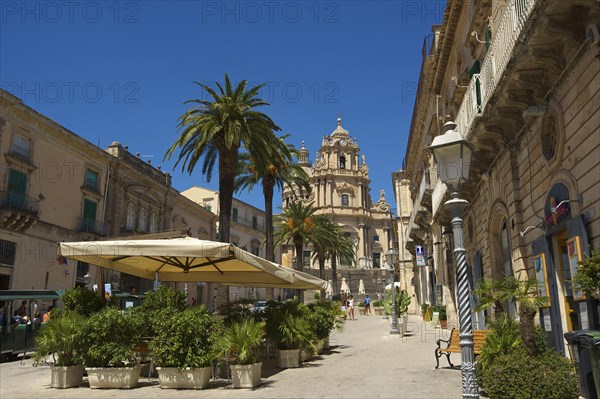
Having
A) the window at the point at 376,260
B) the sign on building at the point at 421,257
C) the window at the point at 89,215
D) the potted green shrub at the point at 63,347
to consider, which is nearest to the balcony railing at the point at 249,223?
the window at the point at 89,215

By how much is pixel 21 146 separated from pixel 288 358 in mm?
21876

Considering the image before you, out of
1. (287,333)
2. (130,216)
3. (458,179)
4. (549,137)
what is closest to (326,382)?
(287,333)

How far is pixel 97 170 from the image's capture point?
34.0 meters

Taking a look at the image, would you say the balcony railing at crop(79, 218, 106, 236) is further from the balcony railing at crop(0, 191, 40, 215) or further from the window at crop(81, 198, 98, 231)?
the balcony railing at crop(0, 191, 40, 215)

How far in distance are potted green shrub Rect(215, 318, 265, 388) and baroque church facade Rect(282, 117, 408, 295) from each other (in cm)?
7459

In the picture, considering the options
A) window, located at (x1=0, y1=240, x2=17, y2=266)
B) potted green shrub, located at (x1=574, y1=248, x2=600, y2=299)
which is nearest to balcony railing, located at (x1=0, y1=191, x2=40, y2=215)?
window, located at (x1=0, y1=240, x2=17, y2=266)

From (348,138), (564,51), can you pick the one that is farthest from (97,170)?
(348,138)

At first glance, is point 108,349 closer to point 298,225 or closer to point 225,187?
point 225,187

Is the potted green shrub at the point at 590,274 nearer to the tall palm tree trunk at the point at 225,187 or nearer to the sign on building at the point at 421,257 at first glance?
the tall palm tree trunk at the point at 225,187

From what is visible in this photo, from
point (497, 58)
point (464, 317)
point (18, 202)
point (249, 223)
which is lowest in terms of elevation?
point (464, 317)

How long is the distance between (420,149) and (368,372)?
2101 centimetres

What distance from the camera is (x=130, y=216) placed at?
37.9m

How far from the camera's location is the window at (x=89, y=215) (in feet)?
106

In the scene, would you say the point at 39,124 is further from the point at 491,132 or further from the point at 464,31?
the point at 491,132
